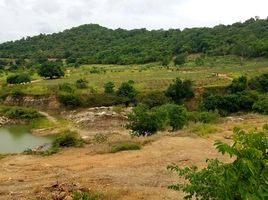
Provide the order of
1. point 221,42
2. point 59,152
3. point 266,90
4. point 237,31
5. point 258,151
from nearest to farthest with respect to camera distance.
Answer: point 258,151
point 59,152
point 266,90
point 221,42
point 237,31

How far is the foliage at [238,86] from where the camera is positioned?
55.5m

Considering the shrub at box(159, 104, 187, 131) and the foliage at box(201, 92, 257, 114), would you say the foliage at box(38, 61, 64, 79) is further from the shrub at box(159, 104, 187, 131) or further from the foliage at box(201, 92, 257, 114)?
the shrub at box(159, 104, 187, 131)

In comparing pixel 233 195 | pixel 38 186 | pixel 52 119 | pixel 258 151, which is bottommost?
pixel 52 119

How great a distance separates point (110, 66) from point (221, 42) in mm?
26128

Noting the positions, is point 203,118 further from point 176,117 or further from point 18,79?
point 18,79

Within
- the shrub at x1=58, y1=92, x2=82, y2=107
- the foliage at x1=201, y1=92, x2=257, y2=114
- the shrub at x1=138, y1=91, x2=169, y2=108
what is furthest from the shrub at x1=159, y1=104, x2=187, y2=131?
the shrub at x1=58, y1=92, x2=82, y2=107

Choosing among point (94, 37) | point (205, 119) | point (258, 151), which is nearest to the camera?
point (258, 151)

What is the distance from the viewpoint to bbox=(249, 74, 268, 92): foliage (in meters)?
56.6

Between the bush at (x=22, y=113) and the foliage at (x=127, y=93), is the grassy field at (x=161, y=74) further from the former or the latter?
the bush at (x=22, y=113)

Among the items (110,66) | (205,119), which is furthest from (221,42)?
(205,119)

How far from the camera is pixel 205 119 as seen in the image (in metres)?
35.8

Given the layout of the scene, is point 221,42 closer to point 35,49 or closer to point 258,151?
point 35,49

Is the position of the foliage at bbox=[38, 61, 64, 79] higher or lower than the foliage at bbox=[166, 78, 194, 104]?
higher

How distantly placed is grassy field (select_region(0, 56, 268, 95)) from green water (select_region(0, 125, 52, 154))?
42.7ft
